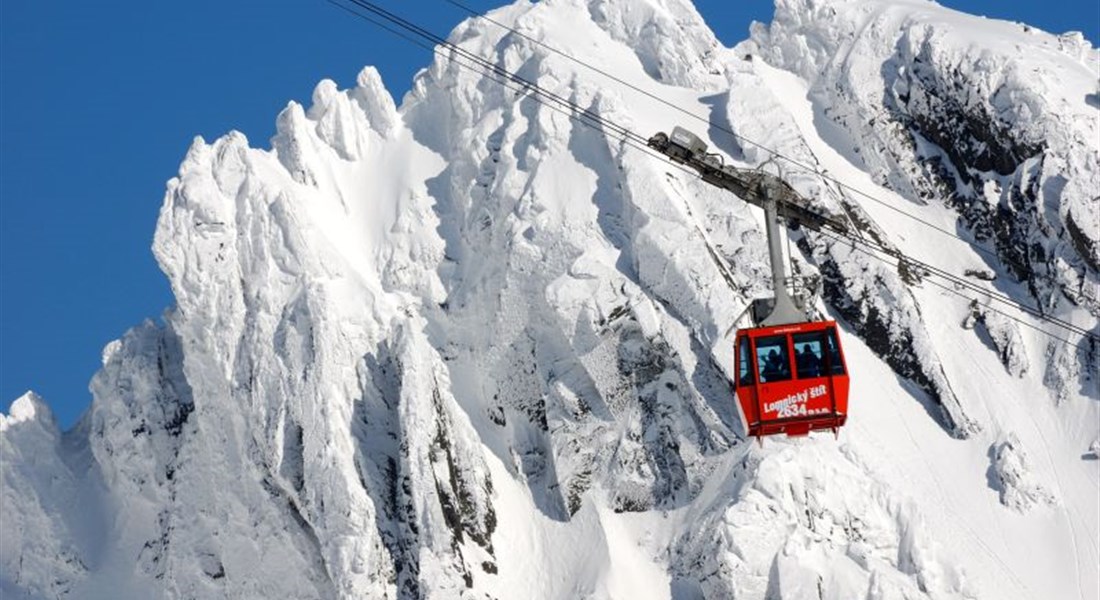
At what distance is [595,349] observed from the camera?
341ft

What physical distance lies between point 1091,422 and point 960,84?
18.6m

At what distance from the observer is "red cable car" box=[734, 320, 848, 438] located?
6606 cm

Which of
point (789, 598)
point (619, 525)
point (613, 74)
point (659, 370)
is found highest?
point (613, 74)

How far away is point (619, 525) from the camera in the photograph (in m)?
101

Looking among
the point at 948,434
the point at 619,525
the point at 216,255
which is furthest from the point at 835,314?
the point at 216,255

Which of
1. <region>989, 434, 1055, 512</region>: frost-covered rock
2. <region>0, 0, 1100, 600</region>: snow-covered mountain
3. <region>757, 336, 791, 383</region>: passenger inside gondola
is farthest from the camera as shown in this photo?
<region>989, 434, 1055, 512</region>: frost-covered rock

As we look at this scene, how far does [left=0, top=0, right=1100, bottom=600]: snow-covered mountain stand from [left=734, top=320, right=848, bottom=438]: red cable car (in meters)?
27.8

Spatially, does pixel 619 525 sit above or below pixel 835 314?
below

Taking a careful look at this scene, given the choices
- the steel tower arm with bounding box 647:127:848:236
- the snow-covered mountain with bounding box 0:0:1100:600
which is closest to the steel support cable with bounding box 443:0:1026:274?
the snow-covered mountain with bounding box 0:0:1100:600

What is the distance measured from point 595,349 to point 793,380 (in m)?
38.1

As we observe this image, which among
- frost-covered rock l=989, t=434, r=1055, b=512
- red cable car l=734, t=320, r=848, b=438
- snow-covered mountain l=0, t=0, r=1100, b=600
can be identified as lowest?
red cable car l=734, t=320, r=848, b=438

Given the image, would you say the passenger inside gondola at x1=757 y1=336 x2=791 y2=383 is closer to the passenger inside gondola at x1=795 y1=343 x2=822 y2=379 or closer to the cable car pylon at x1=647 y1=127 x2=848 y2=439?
the cable car pylon at x1=647 y1=127 x2=848 y2=439

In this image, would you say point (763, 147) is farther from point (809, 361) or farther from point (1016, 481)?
point (809, 361)

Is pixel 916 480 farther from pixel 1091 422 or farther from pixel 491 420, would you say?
pixel 491 420
